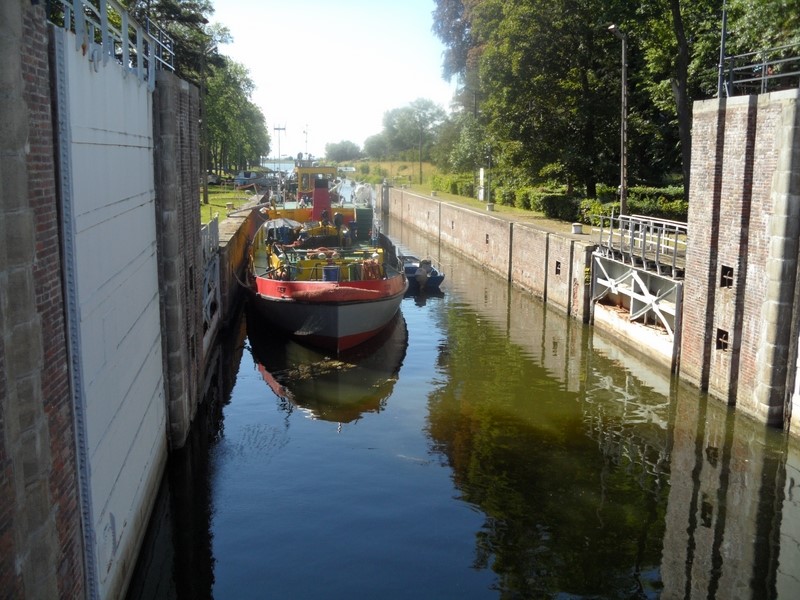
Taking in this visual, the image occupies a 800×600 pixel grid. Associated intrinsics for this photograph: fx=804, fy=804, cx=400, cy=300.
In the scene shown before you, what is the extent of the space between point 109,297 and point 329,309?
10923 millimetres

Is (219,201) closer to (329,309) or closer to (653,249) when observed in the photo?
(329,309)

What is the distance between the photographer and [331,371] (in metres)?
17.1

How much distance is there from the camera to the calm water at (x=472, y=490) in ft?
28.1

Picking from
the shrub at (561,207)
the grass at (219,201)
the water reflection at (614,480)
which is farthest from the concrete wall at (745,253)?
the grass at (219,201)

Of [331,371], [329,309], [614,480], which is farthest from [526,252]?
[614,480]

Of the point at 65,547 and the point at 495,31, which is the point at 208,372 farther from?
the point at 495,31

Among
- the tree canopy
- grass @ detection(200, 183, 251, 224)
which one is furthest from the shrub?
grass @ detection(200, 183, 251, 224)

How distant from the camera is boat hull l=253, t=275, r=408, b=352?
712 inches

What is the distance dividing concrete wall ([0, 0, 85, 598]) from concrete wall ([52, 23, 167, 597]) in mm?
341

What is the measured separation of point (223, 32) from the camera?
55188 mm

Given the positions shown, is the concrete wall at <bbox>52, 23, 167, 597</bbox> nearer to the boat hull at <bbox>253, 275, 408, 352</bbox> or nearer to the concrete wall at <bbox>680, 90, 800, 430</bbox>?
the boat hull at <bbox>253, 275, 408, 352</bbox>

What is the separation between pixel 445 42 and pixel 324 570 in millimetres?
52356

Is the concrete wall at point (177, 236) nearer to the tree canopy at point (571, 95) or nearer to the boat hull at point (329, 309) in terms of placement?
the boat hull at point (329, 309)

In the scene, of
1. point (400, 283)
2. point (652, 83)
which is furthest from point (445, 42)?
point (400, 283)
